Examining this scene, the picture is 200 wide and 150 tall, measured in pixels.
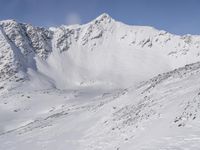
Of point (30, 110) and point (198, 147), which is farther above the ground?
point (30, 110)

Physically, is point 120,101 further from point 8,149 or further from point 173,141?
point 173,141

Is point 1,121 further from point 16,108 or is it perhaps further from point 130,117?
point 130,117

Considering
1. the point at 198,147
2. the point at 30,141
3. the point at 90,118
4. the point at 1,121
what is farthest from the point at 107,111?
the point at 1,121

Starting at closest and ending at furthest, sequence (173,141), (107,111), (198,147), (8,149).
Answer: (198,147) < (173,141) < (8,149) < (107,111)

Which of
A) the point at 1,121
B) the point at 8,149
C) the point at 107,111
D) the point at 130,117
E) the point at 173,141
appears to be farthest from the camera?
the point at 1,121

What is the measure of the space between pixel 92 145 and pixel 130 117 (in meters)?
4.65

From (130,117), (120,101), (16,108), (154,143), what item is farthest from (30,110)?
(154,143)

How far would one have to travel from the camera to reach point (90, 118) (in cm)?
3959

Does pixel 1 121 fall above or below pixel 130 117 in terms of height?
above

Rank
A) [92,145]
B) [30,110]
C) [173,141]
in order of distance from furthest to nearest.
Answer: [30,110], [92,145], [173,141]

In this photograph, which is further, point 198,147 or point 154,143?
point 154,143

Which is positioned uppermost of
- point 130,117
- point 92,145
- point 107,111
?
point 107,111

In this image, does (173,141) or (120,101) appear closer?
(173,141)

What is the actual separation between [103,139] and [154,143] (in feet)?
22.7
